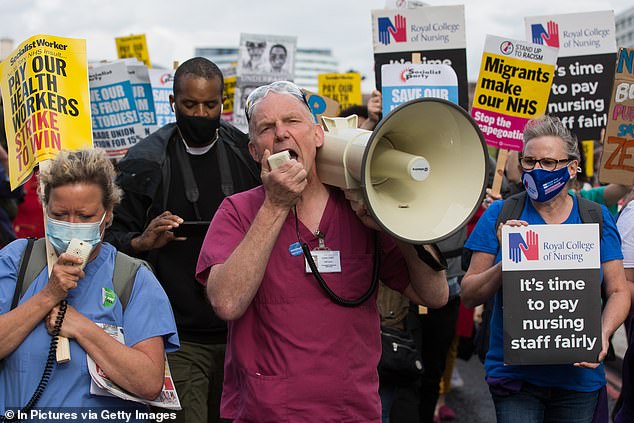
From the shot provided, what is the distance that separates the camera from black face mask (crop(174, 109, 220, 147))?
3.88 metres

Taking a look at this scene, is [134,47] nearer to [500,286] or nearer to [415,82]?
[415,82]

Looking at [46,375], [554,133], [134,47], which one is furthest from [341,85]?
[46,375]

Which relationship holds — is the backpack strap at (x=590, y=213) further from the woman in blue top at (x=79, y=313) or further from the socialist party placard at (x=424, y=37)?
the socialist party placard at (x=424, y=37)

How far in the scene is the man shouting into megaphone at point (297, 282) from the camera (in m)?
2.37

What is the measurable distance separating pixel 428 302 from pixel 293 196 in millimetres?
607

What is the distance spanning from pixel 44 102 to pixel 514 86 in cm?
357

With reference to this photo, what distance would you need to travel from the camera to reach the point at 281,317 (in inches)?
97.3

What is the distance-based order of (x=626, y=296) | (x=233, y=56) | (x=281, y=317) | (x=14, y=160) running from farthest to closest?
(x=233, y=56), (x=626, y=296), (x=14, y=160), (x=281, y=317)

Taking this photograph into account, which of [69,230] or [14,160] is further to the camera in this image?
[14,160]

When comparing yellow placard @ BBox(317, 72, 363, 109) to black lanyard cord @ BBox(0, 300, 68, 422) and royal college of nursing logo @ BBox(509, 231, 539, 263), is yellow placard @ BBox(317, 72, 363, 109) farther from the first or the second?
black lanyard cord @ BBox(0, 300, 68, 422)

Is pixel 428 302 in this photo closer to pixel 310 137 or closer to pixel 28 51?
pixel 310 137

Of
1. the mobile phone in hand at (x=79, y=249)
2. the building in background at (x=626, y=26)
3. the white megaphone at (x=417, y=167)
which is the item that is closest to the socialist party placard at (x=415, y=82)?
the white megaphone at (x=417, y=167)

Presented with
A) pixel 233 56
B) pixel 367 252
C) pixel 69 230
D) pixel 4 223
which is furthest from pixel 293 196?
pixel 233 56

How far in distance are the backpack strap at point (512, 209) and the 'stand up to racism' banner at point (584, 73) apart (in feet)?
8.65
